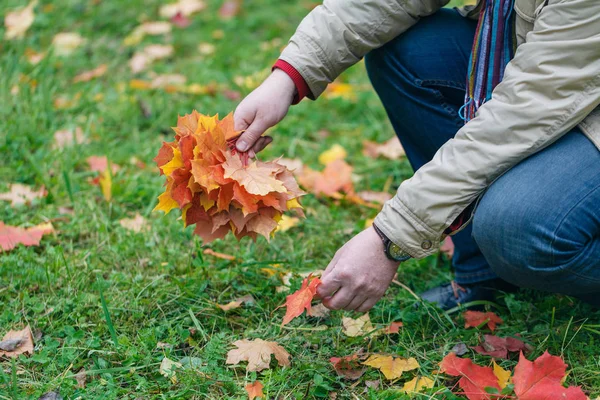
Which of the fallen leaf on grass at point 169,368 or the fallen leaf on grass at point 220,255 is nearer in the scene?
Answer: the fallen leaf on grass at point 169,368

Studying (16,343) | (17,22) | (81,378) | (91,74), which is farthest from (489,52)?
(17,22)

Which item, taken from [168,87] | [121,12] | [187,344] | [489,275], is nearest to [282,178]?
[187,344]

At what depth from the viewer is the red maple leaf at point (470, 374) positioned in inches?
52.0

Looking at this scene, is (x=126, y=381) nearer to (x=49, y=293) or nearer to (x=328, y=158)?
(x=49, y=293)

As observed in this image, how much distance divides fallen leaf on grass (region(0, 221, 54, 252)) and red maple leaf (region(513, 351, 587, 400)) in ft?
4.13

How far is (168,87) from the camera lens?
2777 mm

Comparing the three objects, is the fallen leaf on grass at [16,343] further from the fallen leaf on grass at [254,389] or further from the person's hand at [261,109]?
the person's hand at [261,109]

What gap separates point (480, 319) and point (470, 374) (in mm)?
257

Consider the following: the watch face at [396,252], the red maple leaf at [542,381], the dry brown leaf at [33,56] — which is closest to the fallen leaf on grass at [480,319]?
the red maple leaf at [542,381]

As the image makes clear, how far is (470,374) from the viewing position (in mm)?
1351

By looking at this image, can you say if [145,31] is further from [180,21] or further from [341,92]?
[341,92]

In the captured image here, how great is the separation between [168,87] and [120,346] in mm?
1533

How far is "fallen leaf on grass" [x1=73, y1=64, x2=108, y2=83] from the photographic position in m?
2.87

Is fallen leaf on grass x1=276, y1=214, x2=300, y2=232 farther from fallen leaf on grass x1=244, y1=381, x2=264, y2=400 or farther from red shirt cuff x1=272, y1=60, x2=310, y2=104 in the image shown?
fallen leaf on grass x1=244, y1=381, x2=264, y2=400
